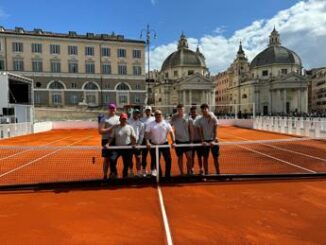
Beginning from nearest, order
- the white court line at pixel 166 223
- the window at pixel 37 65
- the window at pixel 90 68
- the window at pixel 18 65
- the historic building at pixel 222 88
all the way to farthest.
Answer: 1. the white court line at pixel 166 223
2. the window at pixel 18 65
3. the window at pixel 37 65
4. the window at pixel 90 68
5. the historic building at pixel 222 88

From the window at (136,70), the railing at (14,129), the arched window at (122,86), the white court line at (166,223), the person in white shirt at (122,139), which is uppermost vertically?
the window at (136,70)

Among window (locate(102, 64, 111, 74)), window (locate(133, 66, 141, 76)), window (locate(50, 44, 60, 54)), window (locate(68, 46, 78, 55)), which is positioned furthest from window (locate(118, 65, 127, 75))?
window (locate(50, 44, 60, 54))

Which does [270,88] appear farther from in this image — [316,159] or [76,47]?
[316,159]

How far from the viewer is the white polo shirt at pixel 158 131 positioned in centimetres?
952

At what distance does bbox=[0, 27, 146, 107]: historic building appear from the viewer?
72625 millimetres

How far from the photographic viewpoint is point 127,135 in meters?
9.41

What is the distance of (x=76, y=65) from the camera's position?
3024 inches

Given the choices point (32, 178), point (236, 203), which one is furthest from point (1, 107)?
point (236, 203)

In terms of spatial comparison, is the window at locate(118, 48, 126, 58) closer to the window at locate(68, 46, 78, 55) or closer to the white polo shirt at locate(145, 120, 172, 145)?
the window at locate(68, 46, 78, 55)

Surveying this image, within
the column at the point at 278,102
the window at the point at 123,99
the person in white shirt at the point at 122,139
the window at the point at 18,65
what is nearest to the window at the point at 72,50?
the window at the point at 18,65

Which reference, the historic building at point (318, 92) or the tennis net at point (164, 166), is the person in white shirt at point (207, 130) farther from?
the historic building at point (318, 92)

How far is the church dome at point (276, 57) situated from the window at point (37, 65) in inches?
2786

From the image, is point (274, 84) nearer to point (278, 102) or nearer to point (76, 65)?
point (278, 102)

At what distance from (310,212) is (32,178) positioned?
792 cm
